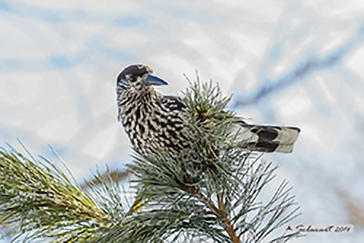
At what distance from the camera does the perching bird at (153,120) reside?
1.14 metres

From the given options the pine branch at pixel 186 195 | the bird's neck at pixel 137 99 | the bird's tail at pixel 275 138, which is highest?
the bird's neck at pixel 137 99

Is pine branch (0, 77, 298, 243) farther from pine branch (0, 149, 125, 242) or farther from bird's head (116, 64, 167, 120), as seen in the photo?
bird's head (116, 64, 167, 120)

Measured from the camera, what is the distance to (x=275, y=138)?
121cm

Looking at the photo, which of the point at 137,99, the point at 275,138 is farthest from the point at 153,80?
the point at 275,138

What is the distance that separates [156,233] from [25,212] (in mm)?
292

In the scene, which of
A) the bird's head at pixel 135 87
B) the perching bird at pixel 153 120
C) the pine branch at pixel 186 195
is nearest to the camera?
the pine branch at pixel 186 195

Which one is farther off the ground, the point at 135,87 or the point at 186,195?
the point at 135,87

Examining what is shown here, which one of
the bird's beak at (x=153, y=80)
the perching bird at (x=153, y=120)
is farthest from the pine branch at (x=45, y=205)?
the bird's beak at (x=153, y=80)

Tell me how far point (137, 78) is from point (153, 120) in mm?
178

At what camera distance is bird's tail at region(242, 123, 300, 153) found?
3.93ft

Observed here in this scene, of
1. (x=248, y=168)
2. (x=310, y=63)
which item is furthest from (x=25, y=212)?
(x=310, y=63)

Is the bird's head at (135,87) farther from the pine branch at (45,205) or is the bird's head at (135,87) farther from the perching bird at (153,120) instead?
the pine branch at (45,205)

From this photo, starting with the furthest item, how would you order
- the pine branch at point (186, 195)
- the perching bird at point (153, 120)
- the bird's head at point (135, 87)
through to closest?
1. the bird's head at point (135, 87)
2. the perching bird at point (153, 120)
3. the pine branch at point (186, 195)

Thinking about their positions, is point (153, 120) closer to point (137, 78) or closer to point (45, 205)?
point (137, 78)
